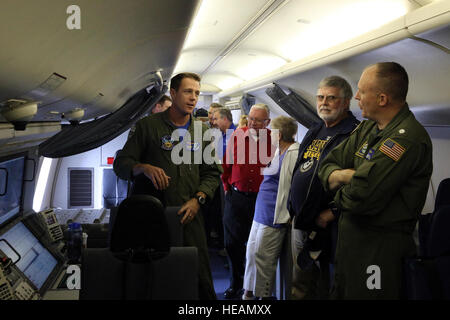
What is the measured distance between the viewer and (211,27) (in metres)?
4.73

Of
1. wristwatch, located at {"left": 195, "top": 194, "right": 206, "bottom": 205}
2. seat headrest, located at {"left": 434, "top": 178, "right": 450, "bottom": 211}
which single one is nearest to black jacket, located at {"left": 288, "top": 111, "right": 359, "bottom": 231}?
wristwatch, located at {"left": 195, "top": 194, "right": 206, "bottom": 205}

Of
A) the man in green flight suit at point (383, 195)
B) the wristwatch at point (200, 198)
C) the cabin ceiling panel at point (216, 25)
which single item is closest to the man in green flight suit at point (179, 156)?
the wristwatch at point (200, 198)

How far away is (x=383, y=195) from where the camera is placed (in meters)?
1.75

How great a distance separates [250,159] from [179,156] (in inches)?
57.9

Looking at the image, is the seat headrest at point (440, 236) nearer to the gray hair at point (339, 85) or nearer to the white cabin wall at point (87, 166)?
the gray hair at point (339, 85)

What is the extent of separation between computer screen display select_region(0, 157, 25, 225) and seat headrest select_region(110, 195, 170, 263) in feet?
7.55

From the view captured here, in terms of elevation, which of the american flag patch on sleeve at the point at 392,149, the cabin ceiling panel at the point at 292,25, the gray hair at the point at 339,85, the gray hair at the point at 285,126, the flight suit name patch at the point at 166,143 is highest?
the cabin ceiling panel at the point at 292,25

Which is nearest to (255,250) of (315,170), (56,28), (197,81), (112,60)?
(315,170)

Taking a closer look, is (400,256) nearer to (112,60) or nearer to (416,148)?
(416,148)

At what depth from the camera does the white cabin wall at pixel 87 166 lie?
25.9ft

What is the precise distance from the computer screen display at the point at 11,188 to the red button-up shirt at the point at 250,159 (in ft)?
7.12

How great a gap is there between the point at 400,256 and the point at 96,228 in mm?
3354

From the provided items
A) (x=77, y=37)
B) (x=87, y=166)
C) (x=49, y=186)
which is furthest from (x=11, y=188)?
(x=87, y=166)
